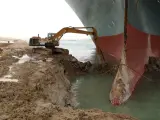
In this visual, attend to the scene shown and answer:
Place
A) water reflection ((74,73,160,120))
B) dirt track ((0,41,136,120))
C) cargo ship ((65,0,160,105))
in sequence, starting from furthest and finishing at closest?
cargo ship ((65,0,160,105)) < water reflection ((74,73,160,120)) < dirt track ((0,41,136,120))

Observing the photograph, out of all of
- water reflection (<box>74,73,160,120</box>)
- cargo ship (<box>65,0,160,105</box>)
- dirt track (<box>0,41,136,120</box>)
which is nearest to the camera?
dirt track (<box>0,41,136,120</box>)

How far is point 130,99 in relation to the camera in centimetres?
783

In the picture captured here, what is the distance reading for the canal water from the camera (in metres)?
6.92

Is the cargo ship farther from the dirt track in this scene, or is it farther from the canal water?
the dirt track

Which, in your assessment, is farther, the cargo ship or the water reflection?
the cargo ship

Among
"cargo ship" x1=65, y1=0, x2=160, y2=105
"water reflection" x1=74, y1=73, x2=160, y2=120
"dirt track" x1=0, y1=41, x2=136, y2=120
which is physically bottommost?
"water reflection" x1=74, y1=73, x2=160, y2=120

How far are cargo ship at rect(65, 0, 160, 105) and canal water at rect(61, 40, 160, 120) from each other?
307 millimetres

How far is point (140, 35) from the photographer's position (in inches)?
418

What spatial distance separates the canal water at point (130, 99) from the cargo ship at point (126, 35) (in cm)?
31

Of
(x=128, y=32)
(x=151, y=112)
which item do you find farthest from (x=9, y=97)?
(x=128, y=32)

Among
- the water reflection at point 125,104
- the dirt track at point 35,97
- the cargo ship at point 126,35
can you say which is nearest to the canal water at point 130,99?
the water reflection at point 125,104

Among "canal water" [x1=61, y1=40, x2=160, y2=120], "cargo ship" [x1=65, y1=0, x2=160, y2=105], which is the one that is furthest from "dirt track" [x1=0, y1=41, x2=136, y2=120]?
"cargo ship" [x1=65, y1=0, x2=160, y2=105]

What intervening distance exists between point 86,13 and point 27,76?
815 centimetres

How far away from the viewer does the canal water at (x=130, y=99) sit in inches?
Result: 272
